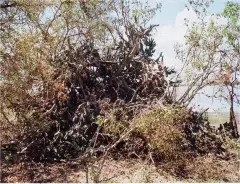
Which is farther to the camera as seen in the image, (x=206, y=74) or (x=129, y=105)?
(x=206, y=74)

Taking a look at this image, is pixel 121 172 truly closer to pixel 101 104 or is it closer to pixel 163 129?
pixel 163 129

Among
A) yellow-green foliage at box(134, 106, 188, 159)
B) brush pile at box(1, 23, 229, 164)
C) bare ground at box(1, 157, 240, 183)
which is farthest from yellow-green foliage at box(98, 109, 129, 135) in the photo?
bare ground at box(1, 157, 240, 183)

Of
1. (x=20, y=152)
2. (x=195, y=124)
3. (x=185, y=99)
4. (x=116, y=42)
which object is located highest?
(x=116, y=42)

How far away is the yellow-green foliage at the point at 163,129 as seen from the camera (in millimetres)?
8195

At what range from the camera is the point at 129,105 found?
9750 millimetres

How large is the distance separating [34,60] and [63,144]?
2.03 m

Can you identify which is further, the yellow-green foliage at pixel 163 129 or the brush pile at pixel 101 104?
the brush pile at pixel 101 104

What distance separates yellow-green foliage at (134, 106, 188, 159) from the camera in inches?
323

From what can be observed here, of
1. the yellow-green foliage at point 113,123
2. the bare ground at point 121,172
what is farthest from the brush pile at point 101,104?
the bare ground at point 121,172

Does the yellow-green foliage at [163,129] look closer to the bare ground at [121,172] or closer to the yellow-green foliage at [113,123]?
the yellow-green foliage at [113,123]

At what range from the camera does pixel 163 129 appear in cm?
816

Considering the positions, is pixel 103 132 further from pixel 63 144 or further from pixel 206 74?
pixel 206 74

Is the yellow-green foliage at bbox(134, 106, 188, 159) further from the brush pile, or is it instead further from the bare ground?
the bare ground

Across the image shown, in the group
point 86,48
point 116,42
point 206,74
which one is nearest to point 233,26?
point 206,74
